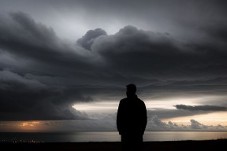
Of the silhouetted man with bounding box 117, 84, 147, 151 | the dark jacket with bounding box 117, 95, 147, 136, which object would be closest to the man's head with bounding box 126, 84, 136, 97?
the silhouetted man with bounding box 117, 84, 147, 151

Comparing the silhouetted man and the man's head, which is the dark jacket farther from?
the man's head

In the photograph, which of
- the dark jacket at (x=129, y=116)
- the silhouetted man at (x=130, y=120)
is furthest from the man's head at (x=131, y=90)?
the dark jacket at (x=129, y=116)

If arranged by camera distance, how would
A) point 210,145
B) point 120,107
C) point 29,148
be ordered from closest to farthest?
point 120,107 → point 29,148 → point 210,145

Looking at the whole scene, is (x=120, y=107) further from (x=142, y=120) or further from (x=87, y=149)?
(x=87, y=149)

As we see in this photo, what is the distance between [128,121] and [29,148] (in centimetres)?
866

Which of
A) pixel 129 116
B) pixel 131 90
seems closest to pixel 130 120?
pixel 129 116

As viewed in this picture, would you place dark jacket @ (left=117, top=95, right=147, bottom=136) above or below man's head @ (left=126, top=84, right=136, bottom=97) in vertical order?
below

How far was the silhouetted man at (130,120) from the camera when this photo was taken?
7.86 meters

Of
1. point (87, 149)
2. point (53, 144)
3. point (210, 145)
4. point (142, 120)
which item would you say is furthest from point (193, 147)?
point (142, 120)

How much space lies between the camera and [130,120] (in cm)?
789

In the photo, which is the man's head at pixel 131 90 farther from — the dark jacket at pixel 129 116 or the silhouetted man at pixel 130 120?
the dark jacket at pixel 129 116

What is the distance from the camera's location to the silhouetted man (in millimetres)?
7859

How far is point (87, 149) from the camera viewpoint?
1548 cm

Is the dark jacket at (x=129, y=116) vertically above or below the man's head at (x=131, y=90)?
below
